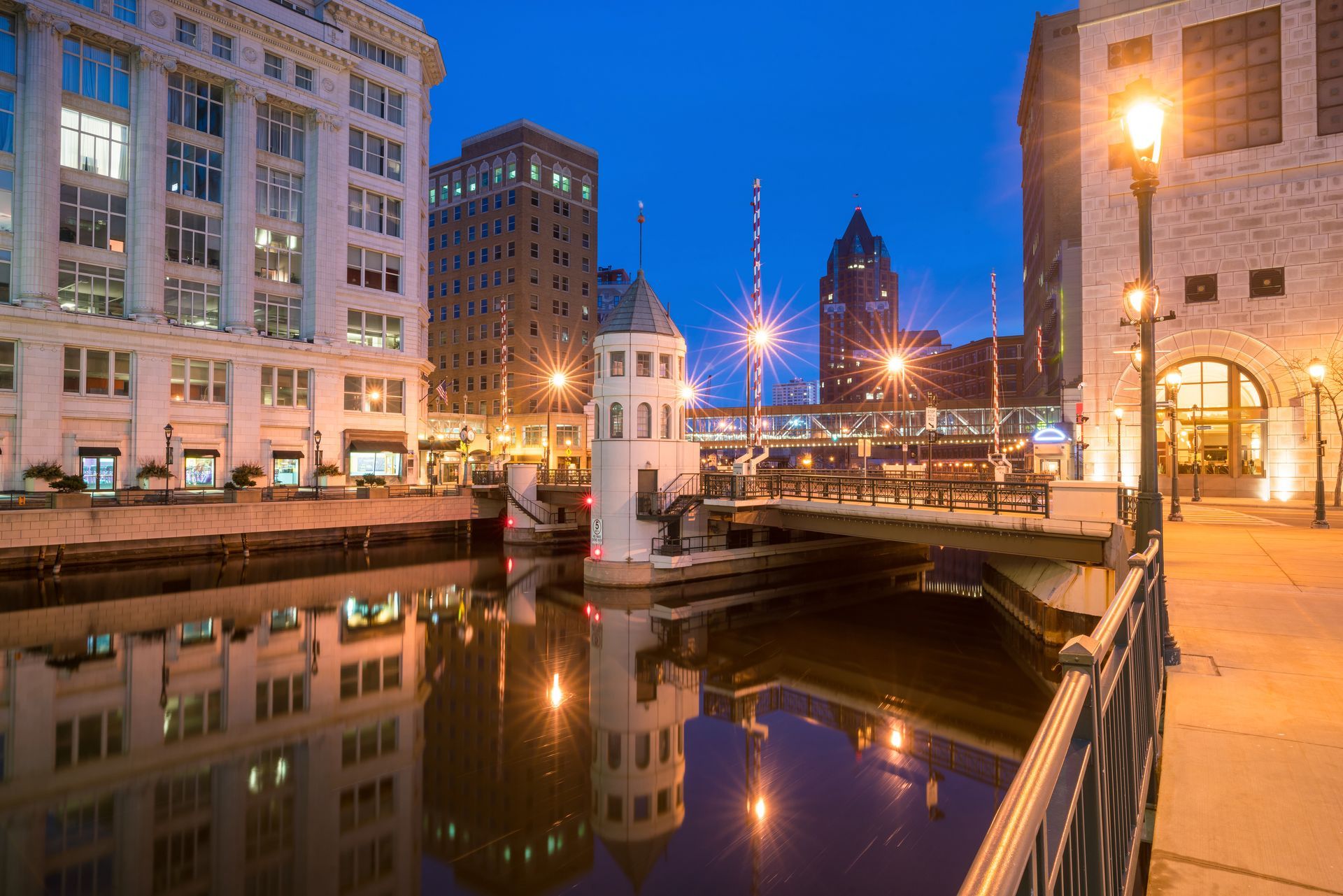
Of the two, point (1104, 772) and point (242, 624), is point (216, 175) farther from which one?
point (1104, 772)

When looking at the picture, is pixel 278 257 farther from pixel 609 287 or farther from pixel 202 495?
pixel 609 287

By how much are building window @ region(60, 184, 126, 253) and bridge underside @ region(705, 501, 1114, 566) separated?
138ft

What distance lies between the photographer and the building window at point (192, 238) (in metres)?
48.3

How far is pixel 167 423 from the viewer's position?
45.2 meters

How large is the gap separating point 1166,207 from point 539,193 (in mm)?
68302

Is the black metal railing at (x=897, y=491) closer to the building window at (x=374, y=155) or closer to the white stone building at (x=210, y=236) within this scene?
the white stone building at (x=210, y=236)

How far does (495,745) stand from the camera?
17594 mm

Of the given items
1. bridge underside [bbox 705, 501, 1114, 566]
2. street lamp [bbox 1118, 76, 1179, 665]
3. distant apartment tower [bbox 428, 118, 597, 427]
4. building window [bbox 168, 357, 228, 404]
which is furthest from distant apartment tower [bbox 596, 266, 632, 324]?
street lamp [bbox 1118, 76, 1179, 665]

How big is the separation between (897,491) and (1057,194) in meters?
73.1

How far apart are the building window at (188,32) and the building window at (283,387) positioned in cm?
2206

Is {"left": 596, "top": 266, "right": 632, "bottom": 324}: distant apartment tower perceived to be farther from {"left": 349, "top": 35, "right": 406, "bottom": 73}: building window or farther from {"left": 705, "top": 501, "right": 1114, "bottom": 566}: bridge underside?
{"left": 705, "top": 501, "right": 1114, "bottom": 566}: bridge underside

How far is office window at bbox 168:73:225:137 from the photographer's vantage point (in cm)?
4881

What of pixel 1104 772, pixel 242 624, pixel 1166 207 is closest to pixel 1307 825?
pixel 1104 772

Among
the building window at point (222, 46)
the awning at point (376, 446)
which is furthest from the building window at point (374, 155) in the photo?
the awning at point (376, 446)
